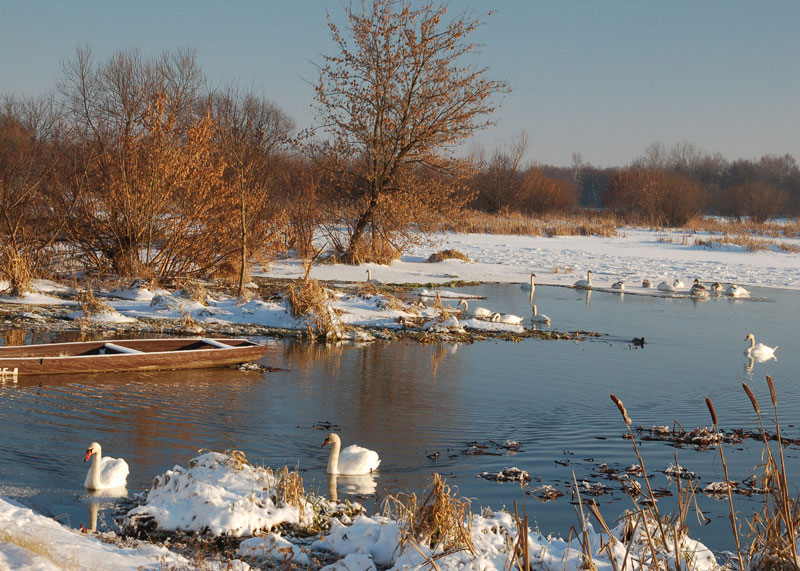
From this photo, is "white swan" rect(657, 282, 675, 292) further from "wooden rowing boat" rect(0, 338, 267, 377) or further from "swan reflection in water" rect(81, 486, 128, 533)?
"swan reflection in water" rect(81, 486, 128, 533)

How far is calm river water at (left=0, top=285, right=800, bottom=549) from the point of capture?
26.6 ft

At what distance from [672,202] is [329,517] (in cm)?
5370

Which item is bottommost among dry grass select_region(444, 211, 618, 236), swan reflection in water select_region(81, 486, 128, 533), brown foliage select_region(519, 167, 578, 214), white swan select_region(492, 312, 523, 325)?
swan reflection in water select_region(81, 486, 128, 533)

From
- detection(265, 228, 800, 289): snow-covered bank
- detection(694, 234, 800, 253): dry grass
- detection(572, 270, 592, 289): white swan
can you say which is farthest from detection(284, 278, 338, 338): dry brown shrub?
detection(694, 234, 800, 253): dry grass

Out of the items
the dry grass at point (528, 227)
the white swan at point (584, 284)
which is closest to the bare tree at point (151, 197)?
the white swan at point (584, 284)

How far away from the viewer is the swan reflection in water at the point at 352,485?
7.83 m

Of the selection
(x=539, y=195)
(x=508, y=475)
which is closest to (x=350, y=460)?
(x=508, y=475)

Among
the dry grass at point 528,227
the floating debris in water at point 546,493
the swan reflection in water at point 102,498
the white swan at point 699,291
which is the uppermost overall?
the dry grass at point 528,227

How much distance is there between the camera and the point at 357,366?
1427 centimetres

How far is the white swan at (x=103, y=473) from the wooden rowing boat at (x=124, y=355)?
4.98 meters

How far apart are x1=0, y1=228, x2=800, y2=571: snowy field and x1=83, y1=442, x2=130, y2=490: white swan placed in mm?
903

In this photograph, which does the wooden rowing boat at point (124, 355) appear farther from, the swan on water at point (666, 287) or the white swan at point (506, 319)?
the swan on water at point (666, 287)

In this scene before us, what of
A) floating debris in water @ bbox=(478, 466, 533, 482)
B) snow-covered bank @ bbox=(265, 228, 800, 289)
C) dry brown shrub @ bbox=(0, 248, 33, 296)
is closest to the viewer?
floating debris in water @ bbox=(478, 466, 533, 482)

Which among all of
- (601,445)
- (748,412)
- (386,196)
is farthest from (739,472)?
(386,196)
